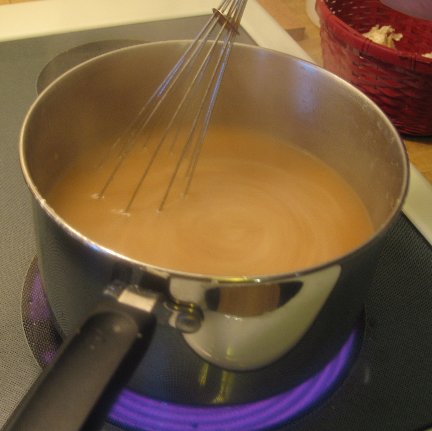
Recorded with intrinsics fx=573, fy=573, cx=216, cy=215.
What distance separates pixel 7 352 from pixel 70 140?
0.21 m

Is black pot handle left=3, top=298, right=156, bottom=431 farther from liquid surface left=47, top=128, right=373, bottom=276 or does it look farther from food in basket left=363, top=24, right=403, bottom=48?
food in basket left=363, top=24, right=403, bottom=48

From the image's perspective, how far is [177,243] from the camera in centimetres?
50

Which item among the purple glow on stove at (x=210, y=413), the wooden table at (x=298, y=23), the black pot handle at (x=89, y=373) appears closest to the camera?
the black pot handle at (x=89, y=373)

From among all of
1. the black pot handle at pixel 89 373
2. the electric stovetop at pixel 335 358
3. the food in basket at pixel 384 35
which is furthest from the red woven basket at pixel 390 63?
the black pot handle at pixel 89 373

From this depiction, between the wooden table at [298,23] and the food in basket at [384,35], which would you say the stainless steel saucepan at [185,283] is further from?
the wooden table at [298,23]

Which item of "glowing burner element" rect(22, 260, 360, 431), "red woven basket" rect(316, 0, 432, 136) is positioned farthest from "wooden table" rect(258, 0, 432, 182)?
"glowing burner element" rect(22, 260, 360, 431)

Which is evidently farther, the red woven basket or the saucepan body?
the red woven basket

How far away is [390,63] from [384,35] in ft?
0.37

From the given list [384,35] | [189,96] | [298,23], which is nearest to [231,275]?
[189,96]

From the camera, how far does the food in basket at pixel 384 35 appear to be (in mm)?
729

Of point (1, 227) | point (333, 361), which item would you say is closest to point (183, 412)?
point (333, 361)

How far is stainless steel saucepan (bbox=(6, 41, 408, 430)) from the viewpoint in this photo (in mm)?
308

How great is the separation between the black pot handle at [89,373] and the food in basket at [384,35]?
1.80ft

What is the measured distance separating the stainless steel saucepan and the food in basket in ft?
0.70
